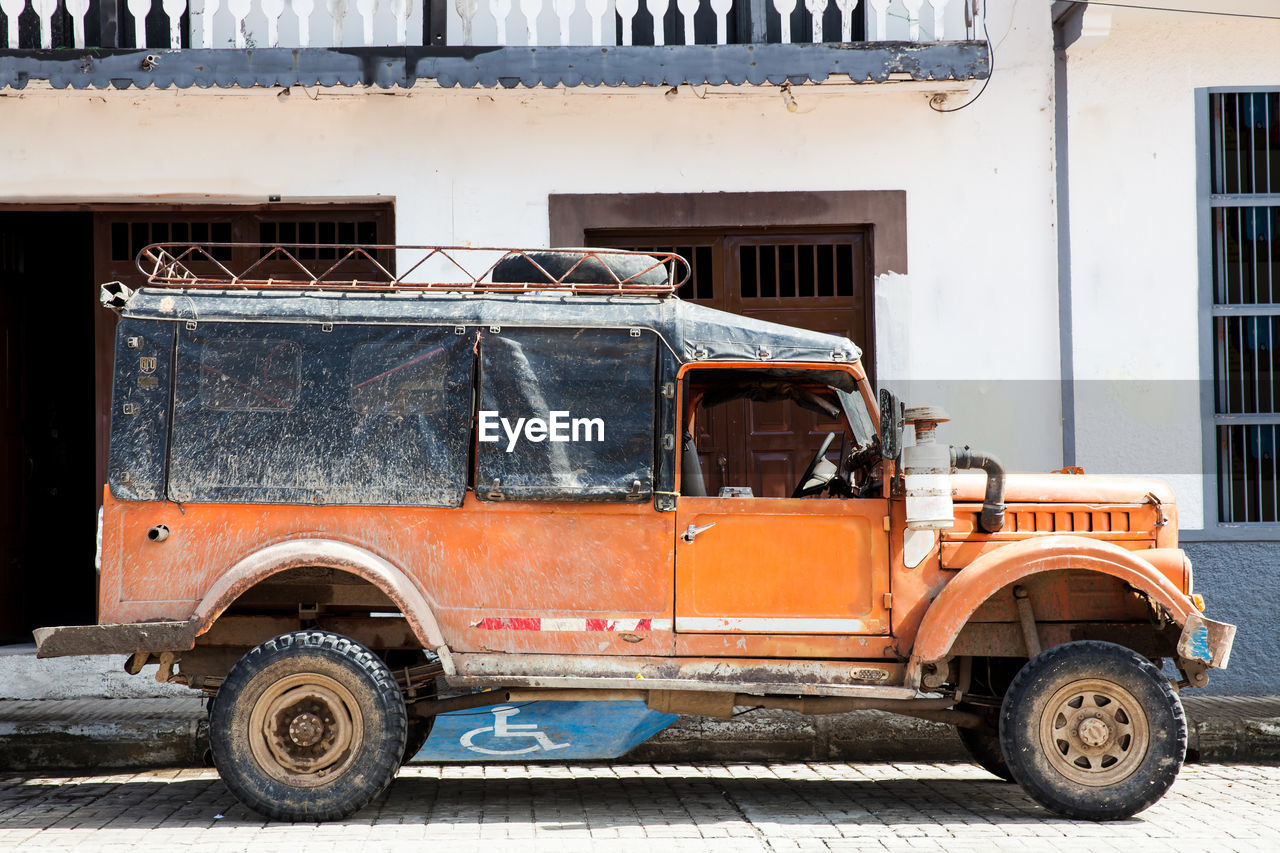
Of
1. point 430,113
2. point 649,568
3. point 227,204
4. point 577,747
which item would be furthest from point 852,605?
point 227,204

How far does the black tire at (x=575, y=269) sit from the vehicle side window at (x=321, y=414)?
65 centimetres

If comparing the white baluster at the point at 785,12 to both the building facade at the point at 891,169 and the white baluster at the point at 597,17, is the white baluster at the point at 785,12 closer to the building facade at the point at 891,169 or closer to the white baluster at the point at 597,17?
the building facade at the point at 891,169

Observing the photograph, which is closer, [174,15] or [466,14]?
[174,15]

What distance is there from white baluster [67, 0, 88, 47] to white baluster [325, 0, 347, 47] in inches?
63.5

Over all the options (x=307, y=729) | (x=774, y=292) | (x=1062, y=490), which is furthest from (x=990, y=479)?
(x=774, y=292)

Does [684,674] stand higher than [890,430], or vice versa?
[890,430]

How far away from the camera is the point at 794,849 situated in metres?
5.00

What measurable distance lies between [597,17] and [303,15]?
198 centimetres

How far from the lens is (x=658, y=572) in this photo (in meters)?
5.58

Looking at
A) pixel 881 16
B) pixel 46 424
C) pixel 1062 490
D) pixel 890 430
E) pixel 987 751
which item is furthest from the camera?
pixel 46 424

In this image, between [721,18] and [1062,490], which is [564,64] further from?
[1062,490]

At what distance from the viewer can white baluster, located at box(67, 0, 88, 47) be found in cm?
818

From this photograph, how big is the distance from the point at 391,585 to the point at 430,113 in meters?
4.26

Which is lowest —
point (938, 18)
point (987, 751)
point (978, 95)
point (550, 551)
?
point (987, 751)
